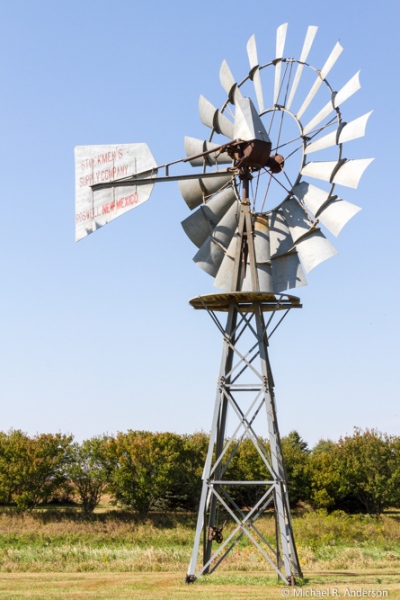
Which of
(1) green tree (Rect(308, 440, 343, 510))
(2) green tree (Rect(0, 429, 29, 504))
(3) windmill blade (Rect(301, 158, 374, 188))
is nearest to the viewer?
(3) windmill blade (Rect(301, 158, 374, 188))

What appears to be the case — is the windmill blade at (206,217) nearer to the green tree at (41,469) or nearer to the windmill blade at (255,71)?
the windmill blade at (255,71)

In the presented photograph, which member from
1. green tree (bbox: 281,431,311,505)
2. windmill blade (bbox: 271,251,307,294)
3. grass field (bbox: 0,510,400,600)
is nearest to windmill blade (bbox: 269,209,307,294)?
windmill blade (bbox: 271,251,307,294)

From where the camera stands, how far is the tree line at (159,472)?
1829 inches

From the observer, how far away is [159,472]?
47469 millimetres

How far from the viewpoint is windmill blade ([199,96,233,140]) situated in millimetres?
19828

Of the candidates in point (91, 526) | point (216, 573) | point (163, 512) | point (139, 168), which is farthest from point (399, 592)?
point (163, 512)

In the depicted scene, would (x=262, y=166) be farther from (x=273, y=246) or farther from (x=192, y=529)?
(x=192, y=529)

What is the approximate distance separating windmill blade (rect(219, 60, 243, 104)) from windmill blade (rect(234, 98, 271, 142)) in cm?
108

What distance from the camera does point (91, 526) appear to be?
136 feet

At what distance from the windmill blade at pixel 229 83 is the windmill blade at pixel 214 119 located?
19.6 inches

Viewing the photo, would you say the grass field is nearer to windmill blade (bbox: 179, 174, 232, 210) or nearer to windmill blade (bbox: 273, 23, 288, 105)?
windmill blade (bbox: 179, 174, 232, 210)

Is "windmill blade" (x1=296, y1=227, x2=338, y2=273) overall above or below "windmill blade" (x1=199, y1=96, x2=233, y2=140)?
below

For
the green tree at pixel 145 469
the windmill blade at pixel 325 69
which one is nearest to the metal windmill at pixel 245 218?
the windmill blade at pixel 325 69

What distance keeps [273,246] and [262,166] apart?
1920 mm
